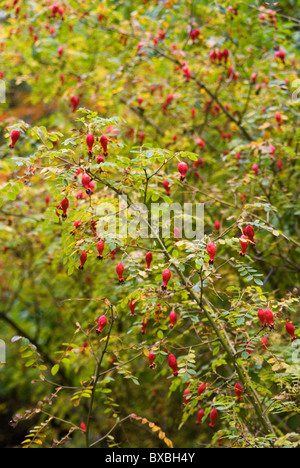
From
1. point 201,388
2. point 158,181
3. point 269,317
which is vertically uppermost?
point 158,181

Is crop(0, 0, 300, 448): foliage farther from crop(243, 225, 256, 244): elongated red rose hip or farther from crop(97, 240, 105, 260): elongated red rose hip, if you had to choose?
crop(243, 225, 256, 244): elongated red rose hip

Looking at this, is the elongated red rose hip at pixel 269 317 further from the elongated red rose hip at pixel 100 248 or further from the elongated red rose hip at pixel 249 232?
the elongated red rose hip at pixel 100 248

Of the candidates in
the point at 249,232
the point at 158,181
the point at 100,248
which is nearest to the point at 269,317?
the point at 249,232

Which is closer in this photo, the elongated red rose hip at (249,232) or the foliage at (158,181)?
the elongated red rose hip at (249,232)

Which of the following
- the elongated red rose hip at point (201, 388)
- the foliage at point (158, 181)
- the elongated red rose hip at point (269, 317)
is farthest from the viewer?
the foliage at point (158, 181)

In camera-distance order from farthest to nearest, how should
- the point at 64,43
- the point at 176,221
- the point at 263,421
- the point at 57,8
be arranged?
the point at 64,43
the point at 57,8
the point at 176,221
the point at 263,421

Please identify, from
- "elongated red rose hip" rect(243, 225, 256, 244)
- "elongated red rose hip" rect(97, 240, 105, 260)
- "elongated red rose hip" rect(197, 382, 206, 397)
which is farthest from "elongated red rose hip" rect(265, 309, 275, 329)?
"elongated red rose hip" rect(97, 240, 105, 260)

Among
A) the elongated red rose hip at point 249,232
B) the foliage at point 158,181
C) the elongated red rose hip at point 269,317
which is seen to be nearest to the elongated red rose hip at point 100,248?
the foliage at point 158,181

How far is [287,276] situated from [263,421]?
1.59 metres

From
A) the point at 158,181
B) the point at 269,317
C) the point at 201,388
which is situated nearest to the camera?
the point at 269,317

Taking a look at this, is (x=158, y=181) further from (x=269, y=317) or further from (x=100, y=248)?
(x=269, y=317)

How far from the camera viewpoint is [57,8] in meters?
3.57

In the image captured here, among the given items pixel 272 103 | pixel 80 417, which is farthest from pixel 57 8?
pixel 80 417
